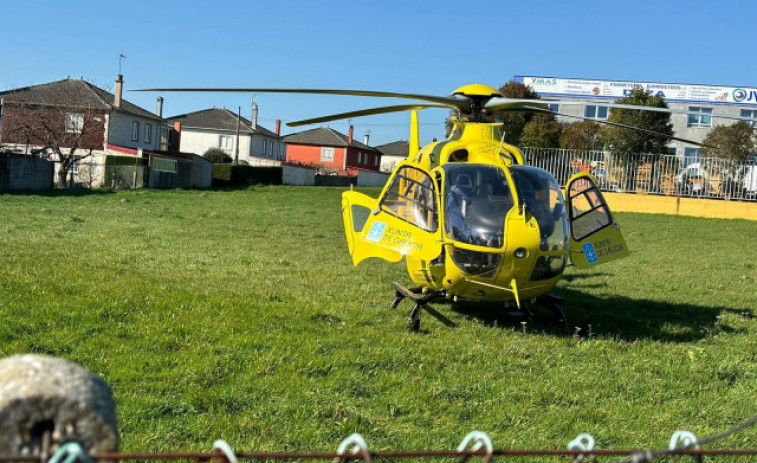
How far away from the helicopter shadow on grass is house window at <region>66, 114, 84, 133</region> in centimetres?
3419

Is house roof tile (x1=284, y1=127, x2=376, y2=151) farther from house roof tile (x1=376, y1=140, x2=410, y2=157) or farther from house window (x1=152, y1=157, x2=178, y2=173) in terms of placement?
house window (x1=152, y1=157, x2=178, y2=173)

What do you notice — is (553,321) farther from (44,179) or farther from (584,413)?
(44,179)

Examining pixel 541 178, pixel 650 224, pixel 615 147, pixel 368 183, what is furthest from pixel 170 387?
pixel 368 183

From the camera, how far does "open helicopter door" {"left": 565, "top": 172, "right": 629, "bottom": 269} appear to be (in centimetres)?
895

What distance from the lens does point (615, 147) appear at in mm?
37125

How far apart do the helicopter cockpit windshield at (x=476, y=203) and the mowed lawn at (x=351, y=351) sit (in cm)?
114

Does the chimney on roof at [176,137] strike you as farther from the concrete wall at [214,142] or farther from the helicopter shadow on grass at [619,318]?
the helicopter shadow on grass at [619,318]

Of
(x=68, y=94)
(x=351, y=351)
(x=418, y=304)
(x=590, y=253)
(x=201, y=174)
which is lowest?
(x=351, y=351)

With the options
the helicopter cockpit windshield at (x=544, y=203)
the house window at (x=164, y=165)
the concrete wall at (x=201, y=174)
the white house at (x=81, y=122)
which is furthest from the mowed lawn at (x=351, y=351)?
the concrete wall at (x=201, y=174)

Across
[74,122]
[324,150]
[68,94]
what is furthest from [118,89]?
[324,150]

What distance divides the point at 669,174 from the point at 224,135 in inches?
1990

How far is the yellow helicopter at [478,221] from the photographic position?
785cm

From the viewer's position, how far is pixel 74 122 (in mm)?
39531

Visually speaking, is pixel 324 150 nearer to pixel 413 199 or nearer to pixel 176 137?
pixel 176 137
